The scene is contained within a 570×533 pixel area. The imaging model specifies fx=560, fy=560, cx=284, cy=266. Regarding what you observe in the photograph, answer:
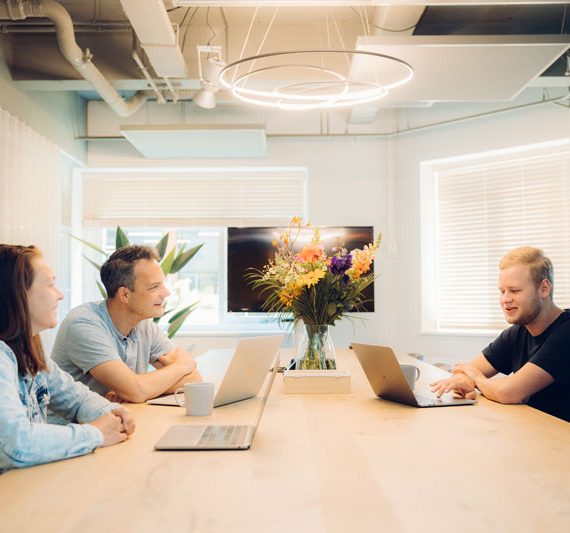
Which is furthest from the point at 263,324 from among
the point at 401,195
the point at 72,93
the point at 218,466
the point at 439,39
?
the point at 218,466

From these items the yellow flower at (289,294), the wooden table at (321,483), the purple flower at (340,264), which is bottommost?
the wooden table at (321,483)

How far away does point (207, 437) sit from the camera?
130 centimetres

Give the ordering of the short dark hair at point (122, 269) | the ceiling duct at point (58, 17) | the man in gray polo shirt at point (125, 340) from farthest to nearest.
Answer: the ceiling duct at point (58, 17)
the short dark hair at point (122, 269)
the man in gray polo shirt at point (125, 340)

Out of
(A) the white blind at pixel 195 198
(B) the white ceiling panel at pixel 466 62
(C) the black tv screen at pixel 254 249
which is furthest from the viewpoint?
(A) the white blind at pixel 195 198

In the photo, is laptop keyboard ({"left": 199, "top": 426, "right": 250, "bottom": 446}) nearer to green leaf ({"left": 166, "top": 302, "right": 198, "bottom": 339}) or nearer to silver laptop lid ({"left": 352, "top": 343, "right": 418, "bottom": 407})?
silver laptop lid ({"left": 352, "top": 343, "right": 418, "bottom": 407})

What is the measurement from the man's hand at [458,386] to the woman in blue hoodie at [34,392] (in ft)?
3.25

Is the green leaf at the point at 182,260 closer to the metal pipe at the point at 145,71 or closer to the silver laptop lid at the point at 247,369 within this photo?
the metal pipe at the point at 145,71

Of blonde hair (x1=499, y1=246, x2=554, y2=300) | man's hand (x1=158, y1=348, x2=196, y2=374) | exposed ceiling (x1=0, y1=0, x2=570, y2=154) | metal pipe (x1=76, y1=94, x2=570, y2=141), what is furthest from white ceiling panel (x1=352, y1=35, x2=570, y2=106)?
man's hand (x1=158, y1=348, x2=196, y2=374)

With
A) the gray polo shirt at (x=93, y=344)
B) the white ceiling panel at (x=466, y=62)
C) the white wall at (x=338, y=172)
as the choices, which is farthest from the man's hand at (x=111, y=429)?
the white wall at (x=338, y=172)

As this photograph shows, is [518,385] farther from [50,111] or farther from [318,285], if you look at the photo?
[50,111]

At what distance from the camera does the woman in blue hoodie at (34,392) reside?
44.0 inches

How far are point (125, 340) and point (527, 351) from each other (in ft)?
5.20

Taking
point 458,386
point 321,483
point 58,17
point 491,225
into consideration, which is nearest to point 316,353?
point 458,386

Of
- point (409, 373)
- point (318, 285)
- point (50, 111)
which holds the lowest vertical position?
point (409, 373)
